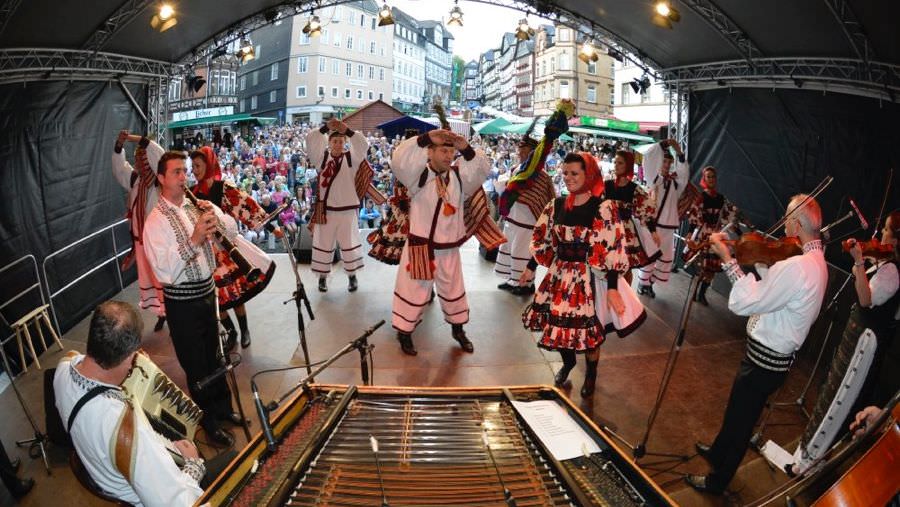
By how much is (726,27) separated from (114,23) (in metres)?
7.10

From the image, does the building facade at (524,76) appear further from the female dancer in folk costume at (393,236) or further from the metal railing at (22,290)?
the metal railing at (22,290)

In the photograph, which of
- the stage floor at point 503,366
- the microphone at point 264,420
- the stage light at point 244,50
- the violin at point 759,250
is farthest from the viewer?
the stage light at point 244,50

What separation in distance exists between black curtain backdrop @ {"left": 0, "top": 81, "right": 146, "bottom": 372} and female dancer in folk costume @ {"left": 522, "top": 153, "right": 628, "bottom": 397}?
15.5ft

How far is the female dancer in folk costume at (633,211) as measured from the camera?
18.5 ft

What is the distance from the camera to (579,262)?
151 inches

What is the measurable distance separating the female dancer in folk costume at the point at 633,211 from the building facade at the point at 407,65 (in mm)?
44604

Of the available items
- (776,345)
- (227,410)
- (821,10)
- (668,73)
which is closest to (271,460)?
(227,410)

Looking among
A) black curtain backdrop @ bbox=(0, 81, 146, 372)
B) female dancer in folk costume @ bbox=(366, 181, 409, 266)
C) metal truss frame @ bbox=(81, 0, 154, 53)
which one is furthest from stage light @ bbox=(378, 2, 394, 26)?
female dancer in folk costume @ bbox=(366, 181, 409, 266)

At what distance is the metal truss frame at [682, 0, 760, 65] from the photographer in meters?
5.83

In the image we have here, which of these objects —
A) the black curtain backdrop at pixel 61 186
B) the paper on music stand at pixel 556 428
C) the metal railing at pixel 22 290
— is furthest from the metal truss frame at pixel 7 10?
the paper on music stand at pixel 556 428

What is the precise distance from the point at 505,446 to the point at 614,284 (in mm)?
2200

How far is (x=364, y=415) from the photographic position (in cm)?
205

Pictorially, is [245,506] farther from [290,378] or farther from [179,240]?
[290,378]

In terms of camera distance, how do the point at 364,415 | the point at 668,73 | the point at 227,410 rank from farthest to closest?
1. the point at 668,73
2. the point at 227,410
3. the point at 364,415
